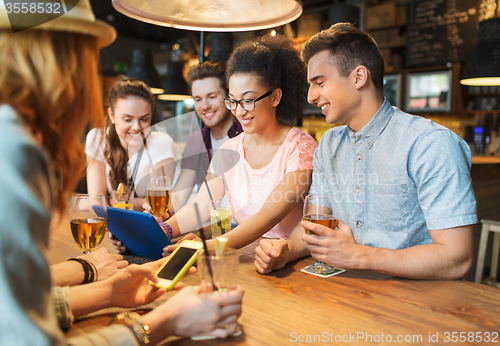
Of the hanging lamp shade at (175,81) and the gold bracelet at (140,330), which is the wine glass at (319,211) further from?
the hanging lamp shade at (175,81)

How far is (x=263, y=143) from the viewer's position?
1.93 metres

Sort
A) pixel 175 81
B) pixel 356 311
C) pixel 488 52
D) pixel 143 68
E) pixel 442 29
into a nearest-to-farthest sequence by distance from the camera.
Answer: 1. pixel 356 311
2. pixel 488 52
3. pixel 442 29
4. pixel 143 68
5. pixel 175 81

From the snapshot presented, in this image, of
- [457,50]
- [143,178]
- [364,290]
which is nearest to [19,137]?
[364,290]

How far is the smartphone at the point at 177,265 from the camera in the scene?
0.90 meters

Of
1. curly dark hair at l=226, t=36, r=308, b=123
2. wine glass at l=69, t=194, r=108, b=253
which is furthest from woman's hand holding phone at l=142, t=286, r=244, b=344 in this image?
curly dark hair at l=226, t=36, r=308, b=123

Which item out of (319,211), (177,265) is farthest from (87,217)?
(319,211)

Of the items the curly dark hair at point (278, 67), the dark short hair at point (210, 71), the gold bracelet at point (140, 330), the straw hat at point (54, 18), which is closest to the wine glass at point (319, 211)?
the gold bracelet at point (140, 330)

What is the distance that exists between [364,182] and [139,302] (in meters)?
1.04

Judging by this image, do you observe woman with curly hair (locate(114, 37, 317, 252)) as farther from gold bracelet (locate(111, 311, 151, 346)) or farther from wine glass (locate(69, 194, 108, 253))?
gold bracelet (locate(111, 311, 151, 346))

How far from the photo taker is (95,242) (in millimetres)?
1137

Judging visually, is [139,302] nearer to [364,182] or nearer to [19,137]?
[19,137]

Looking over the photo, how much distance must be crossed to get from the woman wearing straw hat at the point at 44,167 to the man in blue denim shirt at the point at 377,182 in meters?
0.46

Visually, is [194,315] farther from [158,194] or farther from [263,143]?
[263,143]

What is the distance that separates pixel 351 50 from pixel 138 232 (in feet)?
3.77
